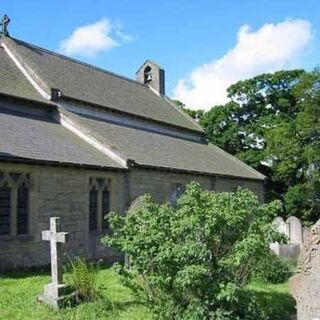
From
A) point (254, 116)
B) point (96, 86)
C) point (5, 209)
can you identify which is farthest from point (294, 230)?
point (254, 116)

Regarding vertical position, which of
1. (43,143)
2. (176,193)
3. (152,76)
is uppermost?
(152,76)

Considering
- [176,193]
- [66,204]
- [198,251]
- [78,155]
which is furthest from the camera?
[176,193]

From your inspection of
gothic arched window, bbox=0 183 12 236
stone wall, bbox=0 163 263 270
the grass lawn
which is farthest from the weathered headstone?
gothic arched window, bbox=0 183 12 236

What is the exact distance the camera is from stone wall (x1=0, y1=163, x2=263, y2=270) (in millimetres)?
15680

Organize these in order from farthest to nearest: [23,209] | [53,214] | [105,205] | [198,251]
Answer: [105,205] → [53,214] → [23,209] → [198,251]

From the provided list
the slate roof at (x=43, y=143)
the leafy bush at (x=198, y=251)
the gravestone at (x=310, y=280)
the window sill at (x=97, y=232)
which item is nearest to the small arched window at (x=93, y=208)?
the window sill at (x=97, y=232)

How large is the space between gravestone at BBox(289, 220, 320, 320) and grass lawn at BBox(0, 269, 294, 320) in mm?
3313

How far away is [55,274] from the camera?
405 inches

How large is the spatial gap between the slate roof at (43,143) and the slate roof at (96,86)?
2.93 meters

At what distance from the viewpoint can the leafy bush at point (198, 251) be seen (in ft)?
26.9

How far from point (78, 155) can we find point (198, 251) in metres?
10.9

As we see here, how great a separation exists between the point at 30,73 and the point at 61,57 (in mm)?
5548

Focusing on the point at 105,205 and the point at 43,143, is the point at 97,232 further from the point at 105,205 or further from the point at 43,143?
the point at 43,143

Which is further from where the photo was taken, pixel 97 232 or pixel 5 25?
pixel 5 25
